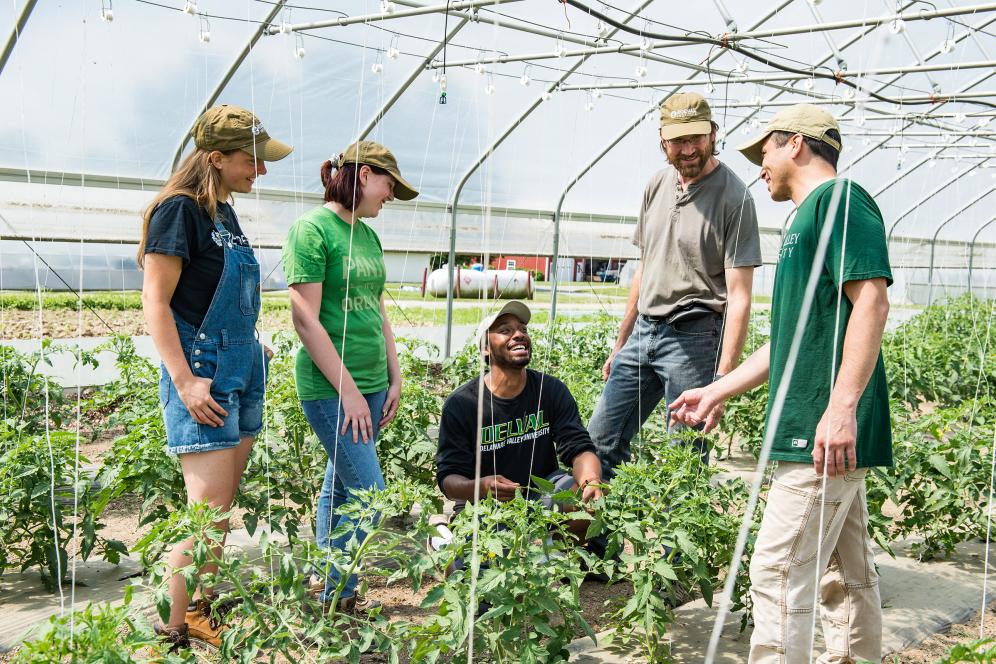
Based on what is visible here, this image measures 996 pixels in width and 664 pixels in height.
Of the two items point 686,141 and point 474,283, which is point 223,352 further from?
point 474,283

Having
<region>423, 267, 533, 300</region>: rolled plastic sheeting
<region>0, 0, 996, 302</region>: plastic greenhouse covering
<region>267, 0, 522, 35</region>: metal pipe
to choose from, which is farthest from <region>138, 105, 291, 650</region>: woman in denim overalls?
<region>423, 267, 533, 300</region>: rolled plastic sheeting

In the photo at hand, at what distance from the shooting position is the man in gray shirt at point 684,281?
261 centimetres

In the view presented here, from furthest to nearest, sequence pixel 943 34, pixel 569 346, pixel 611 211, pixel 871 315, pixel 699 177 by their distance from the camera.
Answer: pixel 611 211 < pixel 943 34 < pixel 569 346 < pixel 699 177 < pixel 871 315

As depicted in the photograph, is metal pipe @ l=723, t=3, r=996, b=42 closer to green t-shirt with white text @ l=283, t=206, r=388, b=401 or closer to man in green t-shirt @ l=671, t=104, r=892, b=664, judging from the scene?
man in green t-shirt @ l=671, t=104, r=892, b=664

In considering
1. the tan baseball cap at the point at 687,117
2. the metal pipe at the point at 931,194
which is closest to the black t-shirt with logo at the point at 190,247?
the tan baseball cap at the point at 687,117

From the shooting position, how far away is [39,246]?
19.0ft

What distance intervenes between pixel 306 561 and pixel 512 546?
0.50 m

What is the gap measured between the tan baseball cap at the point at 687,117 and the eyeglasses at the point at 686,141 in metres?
0.03

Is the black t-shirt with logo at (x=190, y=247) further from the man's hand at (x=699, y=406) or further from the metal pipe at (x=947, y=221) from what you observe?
the metal pipe at (x=947, y=221)

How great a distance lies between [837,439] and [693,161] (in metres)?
1.25

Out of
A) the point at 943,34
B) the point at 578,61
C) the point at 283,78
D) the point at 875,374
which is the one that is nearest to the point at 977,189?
the point at 943,34

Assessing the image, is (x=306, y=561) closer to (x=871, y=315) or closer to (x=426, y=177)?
(x=871, y=315)

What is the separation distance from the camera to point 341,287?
240 cm

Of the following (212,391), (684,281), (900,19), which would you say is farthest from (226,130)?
(900,19)
